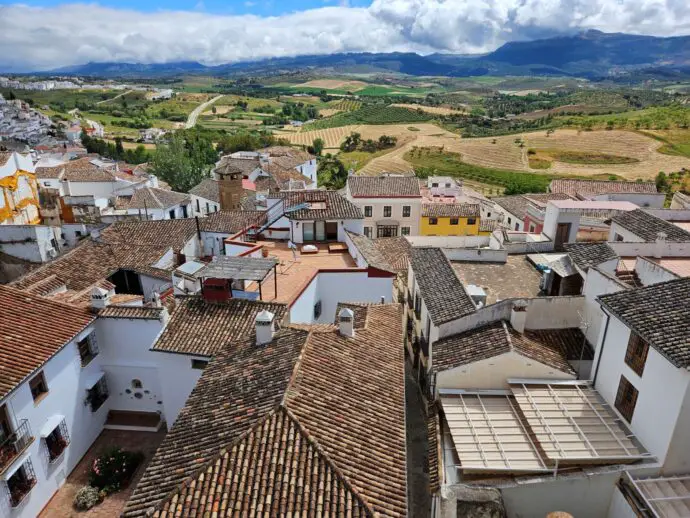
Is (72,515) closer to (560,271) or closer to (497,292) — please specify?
(497,292)

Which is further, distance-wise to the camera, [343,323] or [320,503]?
[343,323]

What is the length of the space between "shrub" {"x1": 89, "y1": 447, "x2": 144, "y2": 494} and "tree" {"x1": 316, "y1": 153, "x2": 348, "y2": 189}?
6877 centimetres

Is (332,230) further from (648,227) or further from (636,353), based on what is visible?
(636,353)

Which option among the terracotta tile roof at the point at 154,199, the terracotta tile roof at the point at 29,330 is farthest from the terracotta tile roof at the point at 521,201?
the terracotta tile roof at the point at 29,330

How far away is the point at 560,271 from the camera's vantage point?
21641 millimetres

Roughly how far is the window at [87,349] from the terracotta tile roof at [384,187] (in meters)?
32.5

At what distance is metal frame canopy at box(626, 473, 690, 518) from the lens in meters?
12.8

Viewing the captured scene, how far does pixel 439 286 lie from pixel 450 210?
28.9 meters

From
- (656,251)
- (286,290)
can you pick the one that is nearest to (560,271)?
(656,251)

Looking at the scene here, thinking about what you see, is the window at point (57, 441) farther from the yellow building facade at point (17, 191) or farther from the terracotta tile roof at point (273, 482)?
the yellow building facade at point (17, 191)

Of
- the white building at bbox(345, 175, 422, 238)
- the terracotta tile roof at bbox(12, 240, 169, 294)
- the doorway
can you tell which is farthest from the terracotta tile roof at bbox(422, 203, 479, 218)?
the terracotta tile roof at bbox(12, 240, 169, 294)

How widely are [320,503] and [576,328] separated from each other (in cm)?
1408

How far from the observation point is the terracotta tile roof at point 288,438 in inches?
437

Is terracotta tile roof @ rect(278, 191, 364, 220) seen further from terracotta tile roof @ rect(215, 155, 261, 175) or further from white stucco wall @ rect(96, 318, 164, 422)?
terracotta tile roof @ rect(215, 155, 261, 175)
